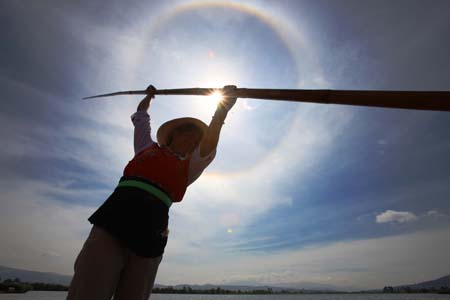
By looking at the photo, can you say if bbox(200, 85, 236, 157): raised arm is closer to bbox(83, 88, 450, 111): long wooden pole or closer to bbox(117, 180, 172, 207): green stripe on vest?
bbox(117, 180, 172, 207): green stripe on vest

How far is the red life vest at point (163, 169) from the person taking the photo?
2764mm

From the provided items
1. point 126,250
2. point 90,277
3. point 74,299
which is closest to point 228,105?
point 126,250

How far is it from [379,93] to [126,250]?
2.27 meters

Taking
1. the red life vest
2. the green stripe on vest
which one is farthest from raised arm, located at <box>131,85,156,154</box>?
the green stripe on vest

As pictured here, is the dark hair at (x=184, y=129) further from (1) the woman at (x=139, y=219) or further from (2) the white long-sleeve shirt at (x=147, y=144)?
(2) the white long-sleeve shirt at (x=147, y=144)

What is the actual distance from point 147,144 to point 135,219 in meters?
1.20

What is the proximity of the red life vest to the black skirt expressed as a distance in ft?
0.62

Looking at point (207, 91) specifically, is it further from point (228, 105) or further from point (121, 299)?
point (121, 299)

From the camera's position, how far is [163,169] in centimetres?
284

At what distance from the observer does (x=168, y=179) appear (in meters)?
2.83

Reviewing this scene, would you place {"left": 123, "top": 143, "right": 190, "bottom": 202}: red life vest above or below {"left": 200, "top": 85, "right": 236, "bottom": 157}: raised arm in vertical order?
below

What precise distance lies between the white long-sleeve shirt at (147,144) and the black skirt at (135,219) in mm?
615

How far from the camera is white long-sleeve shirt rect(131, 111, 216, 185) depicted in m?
3.14

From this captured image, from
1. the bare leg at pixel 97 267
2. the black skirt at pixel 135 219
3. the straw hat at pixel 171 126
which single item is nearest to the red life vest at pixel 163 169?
the black skirt at pixel 135 219
